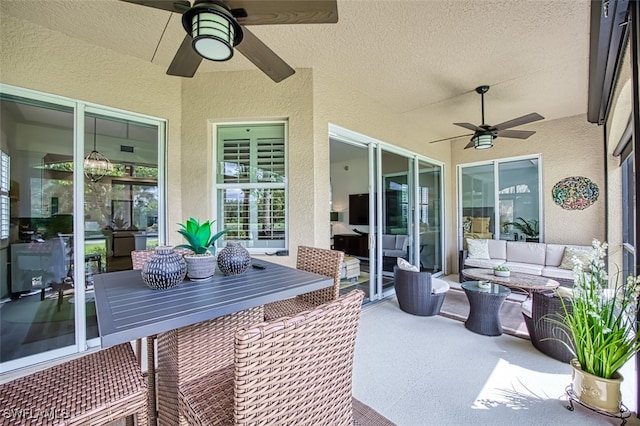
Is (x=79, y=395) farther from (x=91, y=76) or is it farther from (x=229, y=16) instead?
(x=91, y=76)

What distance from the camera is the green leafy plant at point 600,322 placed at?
169 cm

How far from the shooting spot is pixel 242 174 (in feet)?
11.4

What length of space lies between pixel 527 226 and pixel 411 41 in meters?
4.71

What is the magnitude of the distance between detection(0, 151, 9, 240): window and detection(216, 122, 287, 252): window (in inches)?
74.5

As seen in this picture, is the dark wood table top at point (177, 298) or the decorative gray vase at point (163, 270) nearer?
the dark wood table top at point (177, 298)

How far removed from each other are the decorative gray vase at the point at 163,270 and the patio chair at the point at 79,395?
1.22 feet

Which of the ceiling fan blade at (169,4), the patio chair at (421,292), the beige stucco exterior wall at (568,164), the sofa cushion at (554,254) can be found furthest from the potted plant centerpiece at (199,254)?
the beige stucco exterior wall at (568,164)

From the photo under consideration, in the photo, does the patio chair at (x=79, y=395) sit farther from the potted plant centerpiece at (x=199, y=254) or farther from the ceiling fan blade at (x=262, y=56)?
the ceiling fan blade at (x=262, y=56)

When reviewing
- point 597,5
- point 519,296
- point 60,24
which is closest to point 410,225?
point 519,296

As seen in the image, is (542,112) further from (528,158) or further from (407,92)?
(407,92)

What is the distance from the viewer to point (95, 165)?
3291 millimetres

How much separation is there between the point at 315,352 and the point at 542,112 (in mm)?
5901

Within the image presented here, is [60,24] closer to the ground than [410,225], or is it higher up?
higher up

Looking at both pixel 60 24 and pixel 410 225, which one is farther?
pixel 410 225
